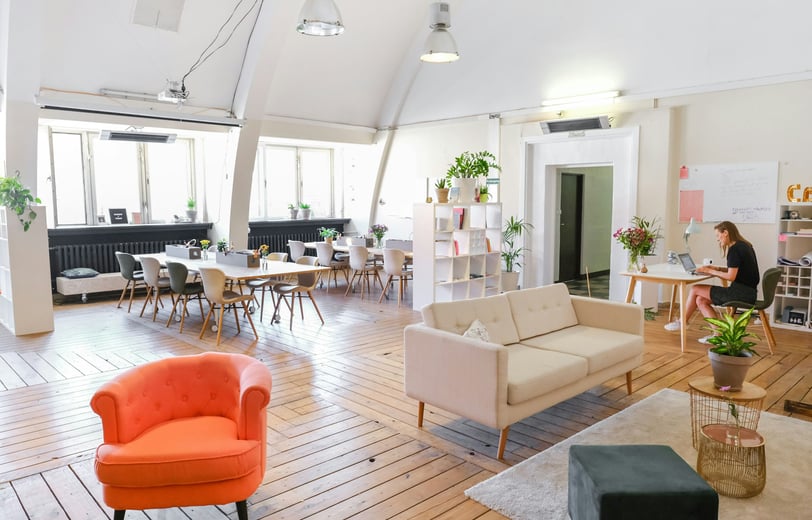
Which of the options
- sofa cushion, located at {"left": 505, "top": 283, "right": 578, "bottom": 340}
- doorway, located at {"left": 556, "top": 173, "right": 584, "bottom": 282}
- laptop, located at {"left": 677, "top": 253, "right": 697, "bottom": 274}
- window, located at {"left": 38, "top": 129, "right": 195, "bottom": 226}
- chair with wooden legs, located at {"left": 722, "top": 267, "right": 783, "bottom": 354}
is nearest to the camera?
sofa cushion, located at {"left": 505, "top": 283, "right": 578, "bottom": 340}

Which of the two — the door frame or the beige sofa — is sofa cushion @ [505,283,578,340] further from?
the door frame

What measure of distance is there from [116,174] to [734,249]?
972cm

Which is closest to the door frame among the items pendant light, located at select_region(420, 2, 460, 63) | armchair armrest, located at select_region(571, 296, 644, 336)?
pendant light, located at select_region(420, 2, 460, 63)

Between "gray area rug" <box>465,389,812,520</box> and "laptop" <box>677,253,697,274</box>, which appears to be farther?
"laptop" <box>677,253,697,274</box>

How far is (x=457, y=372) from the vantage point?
3818 millimetres

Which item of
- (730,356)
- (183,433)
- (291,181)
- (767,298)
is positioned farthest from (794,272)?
(291,181)

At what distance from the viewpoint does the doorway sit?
10.8 meters

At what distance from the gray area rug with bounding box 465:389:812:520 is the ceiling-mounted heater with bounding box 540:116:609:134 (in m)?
5.18

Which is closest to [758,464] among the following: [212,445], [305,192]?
[212,445]

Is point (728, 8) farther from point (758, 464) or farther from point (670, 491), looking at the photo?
point (670, 491)

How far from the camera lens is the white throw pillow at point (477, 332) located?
4082mm

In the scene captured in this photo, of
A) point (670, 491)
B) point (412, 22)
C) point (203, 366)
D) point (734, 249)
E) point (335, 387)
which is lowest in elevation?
point (335, 387)

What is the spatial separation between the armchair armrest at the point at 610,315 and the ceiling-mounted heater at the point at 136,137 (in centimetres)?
769

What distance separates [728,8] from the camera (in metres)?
7.41
